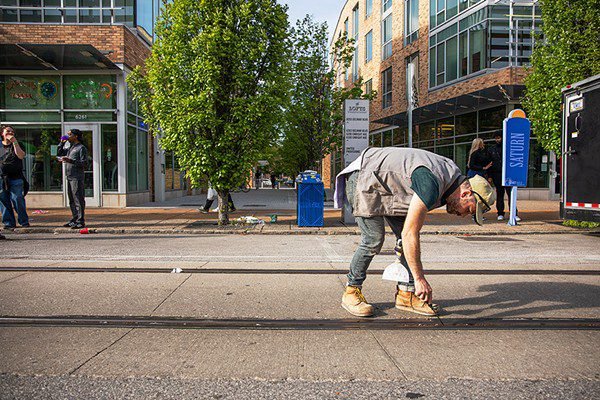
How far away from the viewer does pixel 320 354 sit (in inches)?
122

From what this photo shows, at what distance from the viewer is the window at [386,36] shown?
3002 cm

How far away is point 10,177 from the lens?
945 centimetres

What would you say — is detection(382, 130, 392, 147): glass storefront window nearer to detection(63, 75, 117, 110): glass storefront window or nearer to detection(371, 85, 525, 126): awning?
detection(371, 85, 525, 126): awning

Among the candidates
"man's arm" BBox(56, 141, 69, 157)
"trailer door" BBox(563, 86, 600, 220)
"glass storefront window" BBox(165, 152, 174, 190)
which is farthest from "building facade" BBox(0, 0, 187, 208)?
"trailer door" BBox(563, 86, 600, 220)

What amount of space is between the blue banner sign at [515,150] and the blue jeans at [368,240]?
7935 mm

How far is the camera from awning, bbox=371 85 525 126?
1806 centimetres

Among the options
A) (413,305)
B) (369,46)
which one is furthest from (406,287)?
(369,46)

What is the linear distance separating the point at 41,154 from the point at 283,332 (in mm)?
15211

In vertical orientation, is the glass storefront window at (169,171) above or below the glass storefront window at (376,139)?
below

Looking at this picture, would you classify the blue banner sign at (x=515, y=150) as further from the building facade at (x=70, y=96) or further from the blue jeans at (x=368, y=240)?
the building facade at (x=70, y=96)

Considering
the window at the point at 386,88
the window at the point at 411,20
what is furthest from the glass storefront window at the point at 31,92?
the window at the point at 386,88

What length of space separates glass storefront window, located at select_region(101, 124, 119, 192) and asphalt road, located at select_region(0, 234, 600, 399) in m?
9.73

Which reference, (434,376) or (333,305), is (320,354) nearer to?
(434,376)

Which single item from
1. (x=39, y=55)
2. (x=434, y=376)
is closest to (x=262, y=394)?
(x=434, y=376)
